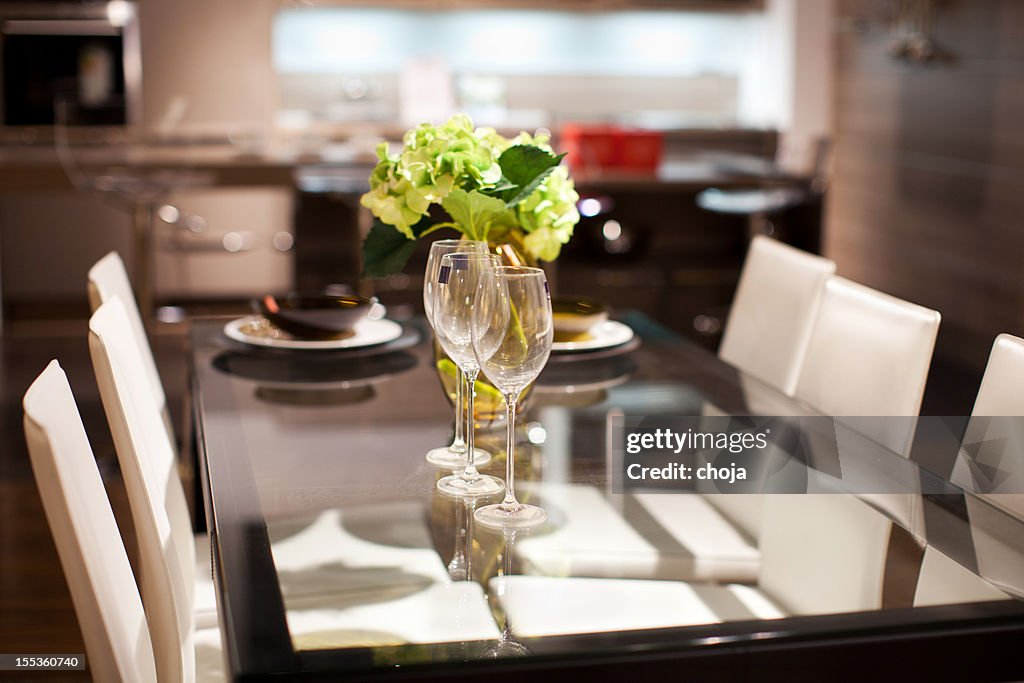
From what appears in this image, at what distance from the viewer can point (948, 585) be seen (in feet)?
3.84

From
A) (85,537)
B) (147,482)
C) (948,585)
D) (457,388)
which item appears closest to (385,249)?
(457,388)

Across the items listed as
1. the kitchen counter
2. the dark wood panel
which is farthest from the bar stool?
the dark wood panel

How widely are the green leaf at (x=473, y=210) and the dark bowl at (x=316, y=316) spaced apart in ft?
1.76

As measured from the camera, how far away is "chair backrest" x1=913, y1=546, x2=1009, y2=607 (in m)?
1.14

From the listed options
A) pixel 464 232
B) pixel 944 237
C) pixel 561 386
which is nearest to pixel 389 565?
pixel 464 232

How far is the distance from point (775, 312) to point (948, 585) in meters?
1.26

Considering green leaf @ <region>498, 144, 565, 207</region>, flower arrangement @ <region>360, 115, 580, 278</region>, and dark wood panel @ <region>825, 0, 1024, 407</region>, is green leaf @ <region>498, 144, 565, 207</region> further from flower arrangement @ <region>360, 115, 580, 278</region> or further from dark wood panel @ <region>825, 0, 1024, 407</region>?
dark wood panel @ <region>825, 0, 1024, 407</region>

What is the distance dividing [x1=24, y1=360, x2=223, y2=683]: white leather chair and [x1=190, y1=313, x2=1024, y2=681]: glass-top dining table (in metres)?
0.11

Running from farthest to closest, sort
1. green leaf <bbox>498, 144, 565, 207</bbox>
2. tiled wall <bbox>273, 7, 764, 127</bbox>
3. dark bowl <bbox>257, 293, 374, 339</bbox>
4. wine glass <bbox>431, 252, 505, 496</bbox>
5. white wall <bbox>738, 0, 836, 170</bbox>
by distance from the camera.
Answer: tiled wall <bbox>273, 7, 764, 127</bbox>, white wall <bbox>738, 0, 836, 170</bbox>, dark bowl <bbox>257, 293, 374, 339</bbox>, green leaf <bbox>498, 144, 565, 207</bbox>, wine glass <bbox>431, 252, 505, 496</bbox>

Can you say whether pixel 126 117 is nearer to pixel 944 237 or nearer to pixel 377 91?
pixel 377 91

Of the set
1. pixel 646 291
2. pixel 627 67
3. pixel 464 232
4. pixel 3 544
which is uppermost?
pixel 627 67

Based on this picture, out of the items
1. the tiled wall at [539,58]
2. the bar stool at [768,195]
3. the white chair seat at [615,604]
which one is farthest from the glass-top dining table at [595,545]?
the tiled wall at [539,58]

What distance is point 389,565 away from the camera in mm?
1203

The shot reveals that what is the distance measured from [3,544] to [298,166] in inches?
97.5
